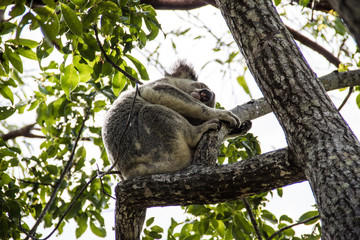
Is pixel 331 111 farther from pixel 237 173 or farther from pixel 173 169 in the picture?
pixel 173 169

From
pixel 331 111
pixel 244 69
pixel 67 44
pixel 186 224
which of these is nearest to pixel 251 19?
pixel 331 111

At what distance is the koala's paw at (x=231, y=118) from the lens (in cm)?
387

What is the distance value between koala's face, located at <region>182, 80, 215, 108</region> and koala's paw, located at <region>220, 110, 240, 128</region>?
97 centimetres

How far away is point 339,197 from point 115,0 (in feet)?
6.66

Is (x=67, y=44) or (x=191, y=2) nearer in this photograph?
(x=67, y=44)

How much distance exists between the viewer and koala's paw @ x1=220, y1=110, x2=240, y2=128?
387cm

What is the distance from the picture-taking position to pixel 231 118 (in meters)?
3.86

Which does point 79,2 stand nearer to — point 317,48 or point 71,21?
point 71,21

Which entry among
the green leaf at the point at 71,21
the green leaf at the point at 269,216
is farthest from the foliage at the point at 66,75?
the green leaf at the point at 269,216

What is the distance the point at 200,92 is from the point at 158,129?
1309 millimetres

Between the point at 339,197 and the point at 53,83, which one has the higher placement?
the point at 53,83

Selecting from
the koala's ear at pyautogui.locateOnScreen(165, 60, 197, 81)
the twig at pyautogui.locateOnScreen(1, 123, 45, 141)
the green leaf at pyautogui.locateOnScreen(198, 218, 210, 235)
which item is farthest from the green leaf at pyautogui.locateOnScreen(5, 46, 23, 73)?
the twig at pyautogui.locateOnScreen(1, 123, 45, 141)

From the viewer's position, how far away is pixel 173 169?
11.8 ft

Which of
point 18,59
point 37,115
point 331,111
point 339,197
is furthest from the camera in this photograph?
point 37,115
